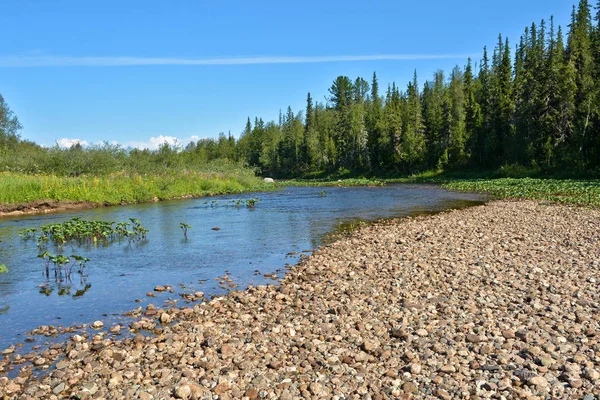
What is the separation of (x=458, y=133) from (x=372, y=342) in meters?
72.3

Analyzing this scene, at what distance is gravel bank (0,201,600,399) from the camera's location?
595 centimetres

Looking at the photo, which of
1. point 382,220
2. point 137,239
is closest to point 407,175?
point 382,220

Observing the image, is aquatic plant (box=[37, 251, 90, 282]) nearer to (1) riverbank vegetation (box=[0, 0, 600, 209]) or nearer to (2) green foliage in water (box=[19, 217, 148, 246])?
(2) green foliage in water (box=[19, 217, 148, 246])

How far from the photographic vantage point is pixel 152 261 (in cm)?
1466

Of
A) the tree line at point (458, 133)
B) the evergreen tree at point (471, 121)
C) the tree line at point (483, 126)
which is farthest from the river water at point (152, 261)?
the evergreen tree at point (471, 121)

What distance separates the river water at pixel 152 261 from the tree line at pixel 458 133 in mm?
26123

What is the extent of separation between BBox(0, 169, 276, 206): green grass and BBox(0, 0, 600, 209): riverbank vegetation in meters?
A: 0.10

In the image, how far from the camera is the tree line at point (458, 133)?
159ft

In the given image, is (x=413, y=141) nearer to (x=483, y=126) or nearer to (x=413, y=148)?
(x=413, y=148)

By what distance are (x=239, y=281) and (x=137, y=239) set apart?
8.38 meters

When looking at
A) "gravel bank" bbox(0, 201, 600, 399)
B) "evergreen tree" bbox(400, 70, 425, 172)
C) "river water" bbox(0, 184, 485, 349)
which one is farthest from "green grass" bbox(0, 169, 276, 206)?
"evergreen tree" bbox(400, 70, 425, 172)

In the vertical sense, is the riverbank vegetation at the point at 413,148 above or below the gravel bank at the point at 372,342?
above

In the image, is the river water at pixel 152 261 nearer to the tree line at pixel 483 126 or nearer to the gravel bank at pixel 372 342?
the gravel bank at pixel 372 342

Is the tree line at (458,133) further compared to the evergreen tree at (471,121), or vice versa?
the evergreen tree at (471,121)
